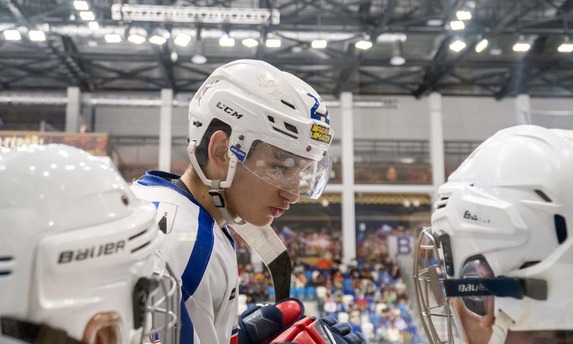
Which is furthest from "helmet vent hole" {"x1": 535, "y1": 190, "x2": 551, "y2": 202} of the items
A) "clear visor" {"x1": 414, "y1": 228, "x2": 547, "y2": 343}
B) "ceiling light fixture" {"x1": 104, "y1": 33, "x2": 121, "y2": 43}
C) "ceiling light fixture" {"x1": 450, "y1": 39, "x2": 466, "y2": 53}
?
"ceiling light fixture" {"x1": 450, "y1": 39, "x2": 466, "y2": 53}

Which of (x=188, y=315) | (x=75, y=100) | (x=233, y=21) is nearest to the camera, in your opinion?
(x=188, y=315)

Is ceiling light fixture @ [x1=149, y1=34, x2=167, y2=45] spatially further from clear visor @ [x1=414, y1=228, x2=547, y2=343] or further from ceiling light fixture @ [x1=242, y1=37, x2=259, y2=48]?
clear visor @ [x1=414, y1=228, x2=547, y2=343]

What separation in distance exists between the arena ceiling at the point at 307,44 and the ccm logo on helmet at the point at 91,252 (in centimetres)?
613

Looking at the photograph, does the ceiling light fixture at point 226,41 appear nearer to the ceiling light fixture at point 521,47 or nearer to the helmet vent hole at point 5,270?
the ceiling light fixture at point 521,47

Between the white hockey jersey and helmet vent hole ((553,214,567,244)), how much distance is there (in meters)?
0.61

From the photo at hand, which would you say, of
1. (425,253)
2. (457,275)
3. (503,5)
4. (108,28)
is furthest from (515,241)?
(108,28)

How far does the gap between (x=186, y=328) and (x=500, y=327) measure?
530 mm

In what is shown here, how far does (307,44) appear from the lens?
8.36 meters

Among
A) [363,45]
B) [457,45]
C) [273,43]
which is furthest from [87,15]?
[457,45]

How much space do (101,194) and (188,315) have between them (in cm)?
40

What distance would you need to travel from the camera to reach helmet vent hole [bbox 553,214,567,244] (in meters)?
0.78

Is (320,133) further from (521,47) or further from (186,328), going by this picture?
(521,47)

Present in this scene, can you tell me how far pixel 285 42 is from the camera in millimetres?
8422

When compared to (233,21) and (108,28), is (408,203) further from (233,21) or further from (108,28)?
(108,28)
